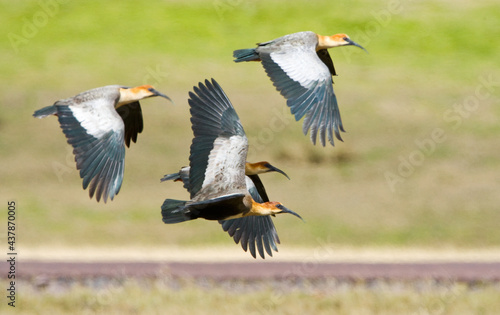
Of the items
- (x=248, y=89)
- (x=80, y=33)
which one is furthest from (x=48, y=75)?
(x=248, y=89)

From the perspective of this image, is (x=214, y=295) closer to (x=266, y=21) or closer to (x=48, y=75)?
(x=48, y=75)

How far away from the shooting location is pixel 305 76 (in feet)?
28.6

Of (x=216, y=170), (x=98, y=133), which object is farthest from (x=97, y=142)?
(x=216, y=170)

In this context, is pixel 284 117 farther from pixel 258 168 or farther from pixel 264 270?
pixel 258 168

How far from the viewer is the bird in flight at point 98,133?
774 cm

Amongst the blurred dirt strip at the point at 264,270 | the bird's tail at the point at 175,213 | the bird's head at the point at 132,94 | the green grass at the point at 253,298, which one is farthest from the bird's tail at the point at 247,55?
the blurred dirt strip at the point at 264,270

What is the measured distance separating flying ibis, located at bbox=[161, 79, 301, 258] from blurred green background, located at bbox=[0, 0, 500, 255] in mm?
11629

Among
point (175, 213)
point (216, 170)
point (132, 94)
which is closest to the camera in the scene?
point (175, 213)

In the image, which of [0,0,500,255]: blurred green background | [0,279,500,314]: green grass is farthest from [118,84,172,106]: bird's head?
A: [0,0,500,255]: blurred green background

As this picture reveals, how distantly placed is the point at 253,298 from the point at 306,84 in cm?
582

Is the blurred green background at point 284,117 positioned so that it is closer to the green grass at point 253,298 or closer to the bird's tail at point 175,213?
the green grass at point 253,298

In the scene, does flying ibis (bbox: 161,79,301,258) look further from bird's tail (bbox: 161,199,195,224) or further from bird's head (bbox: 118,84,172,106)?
bird's head (bbox: 118,84,172,106)

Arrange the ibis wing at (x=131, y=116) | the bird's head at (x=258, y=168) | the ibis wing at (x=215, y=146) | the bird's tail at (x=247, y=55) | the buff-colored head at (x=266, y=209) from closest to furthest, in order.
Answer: the ibis wing at (x=215, y=146) → the buff-colored head at (x=266, y=209) → the bird's tail at (x=247, y=55) → the bird's head at (x=258, y=168) → the ibis wing at (x=131, y=116)

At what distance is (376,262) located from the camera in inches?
709
